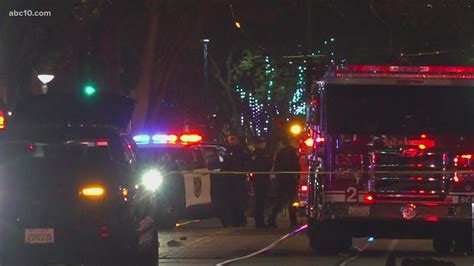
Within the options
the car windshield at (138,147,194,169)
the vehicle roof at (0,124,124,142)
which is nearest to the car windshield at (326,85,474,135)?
the vehicle roof at (0,124,124,142)

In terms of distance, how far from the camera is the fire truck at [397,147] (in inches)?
520

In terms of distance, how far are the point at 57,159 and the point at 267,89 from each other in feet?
103

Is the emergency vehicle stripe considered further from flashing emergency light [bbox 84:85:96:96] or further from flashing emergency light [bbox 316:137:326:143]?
flashing emergency light [bbox 84:85:96:96]

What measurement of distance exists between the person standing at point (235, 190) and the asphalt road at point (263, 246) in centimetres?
A: 53

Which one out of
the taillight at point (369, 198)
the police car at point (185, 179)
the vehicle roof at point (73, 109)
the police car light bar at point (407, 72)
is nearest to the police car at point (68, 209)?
the taillight at point (369, 198)

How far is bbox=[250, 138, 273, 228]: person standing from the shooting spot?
19594 mm

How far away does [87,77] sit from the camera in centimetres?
2531

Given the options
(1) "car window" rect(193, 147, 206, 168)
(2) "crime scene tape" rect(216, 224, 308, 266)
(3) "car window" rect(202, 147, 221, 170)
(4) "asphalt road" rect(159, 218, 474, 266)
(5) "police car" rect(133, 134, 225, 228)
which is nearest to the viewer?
(2) "crime scene tape" rect(216, 224, 308, 266)

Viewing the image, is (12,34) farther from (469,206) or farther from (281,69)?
(281,69)

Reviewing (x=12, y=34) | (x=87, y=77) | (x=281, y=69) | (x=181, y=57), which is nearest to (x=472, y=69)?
(x=12, y=34)

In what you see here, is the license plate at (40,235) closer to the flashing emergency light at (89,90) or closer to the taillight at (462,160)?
the taillight at (462,160)

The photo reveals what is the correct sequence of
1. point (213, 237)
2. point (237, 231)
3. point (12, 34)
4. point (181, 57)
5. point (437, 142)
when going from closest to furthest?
1. point (437, 142)
2. point (213, 237)
3. point (237, 231)
4. point (12, 34)
5. point (181, 57)

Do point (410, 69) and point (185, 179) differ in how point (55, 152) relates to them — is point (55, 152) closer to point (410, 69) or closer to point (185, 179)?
point (410, 69)

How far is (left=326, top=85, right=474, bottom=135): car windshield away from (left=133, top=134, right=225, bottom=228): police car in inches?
200
